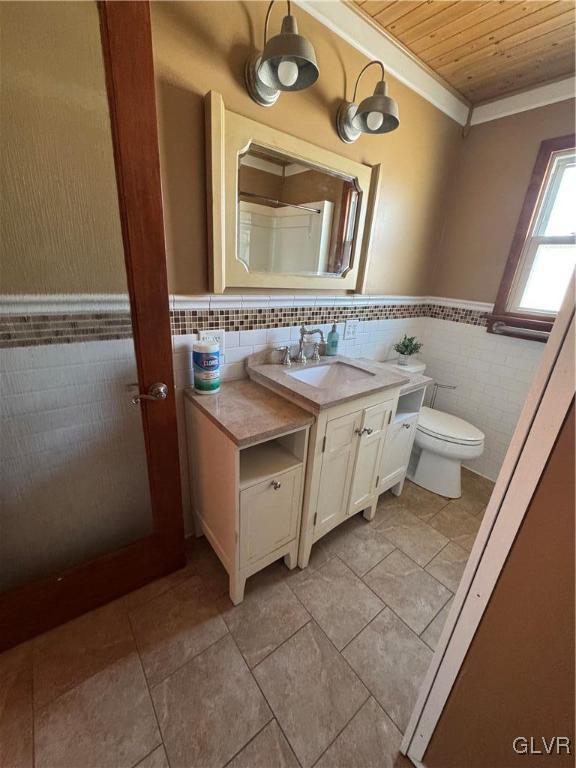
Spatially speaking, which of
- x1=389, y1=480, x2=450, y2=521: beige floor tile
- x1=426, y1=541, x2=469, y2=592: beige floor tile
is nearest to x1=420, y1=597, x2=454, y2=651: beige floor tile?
x1=426, y1=541, x2=469, y2=592: beige floor tile

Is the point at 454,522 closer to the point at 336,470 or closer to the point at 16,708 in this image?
the point at 336,470

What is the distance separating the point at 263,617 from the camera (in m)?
1.23

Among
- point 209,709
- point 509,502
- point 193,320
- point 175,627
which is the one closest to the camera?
point 509,502

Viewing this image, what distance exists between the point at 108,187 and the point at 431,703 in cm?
175

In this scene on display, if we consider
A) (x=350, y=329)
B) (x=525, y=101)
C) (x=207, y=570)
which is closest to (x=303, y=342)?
(x=350, y=329)

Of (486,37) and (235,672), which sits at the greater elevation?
(486,37)

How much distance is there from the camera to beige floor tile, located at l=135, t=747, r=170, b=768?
0.85m

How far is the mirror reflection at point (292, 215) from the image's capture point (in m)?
1.30

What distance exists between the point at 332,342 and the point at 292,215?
701 mm

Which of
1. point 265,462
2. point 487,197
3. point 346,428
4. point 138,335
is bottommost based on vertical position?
point 265,462

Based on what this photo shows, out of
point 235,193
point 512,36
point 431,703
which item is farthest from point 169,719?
point 512,36

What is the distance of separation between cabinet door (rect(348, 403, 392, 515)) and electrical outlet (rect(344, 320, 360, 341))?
616 millimetres

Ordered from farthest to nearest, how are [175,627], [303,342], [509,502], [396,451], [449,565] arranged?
[396,451] → [303,342] → [449,565] → [175,627] → [509,502]

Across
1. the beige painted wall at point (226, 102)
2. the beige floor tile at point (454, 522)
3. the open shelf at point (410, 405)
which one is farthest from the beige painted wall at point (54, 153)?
the beige floor tile at point (454, 522)
